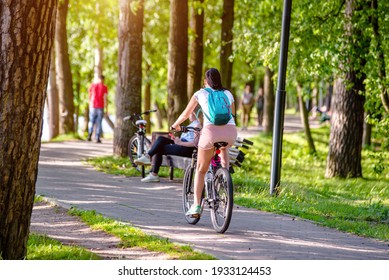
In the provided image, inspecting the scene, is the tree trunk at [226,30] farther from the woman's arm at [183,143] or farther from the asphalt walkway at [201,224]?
the woman's arm at [183,143]

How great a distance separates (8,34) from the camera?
7.18 m

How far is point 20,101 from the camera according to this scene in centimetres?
729

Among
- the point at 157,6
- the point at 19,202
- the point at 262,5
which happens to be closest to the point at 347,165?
the point at 262,5

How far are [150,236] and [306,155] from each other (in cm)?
1891

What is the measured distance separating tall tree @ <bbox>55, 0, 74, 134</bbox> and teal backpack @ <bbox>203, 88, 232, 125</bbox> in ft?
62.5

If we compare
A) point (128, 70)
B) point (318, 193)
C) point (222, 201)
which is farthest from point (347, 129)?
A: point (222, 201)

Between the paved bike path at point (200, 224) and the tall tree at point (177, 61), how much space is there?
3.88 meters

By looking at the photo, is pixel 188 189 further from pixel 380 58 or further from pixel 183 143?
pixel 380 58

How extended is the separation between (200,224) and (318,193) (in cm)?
625

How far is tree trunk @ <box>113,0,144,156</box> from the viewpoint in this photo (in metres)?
18.7

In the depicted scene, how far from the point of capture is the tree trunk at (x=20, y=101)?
7.20 m

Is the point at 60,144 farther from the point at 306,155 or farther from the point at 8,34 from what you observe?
the point at 8,34

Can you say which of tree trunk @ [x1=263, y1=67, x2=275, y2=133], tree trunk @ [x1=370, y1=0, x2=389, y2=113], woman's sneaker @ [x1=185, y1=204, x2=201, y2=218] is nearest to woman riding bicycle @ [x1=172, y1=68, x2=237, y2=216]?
woman's sneaker @ [x1=185, y1=204, x2=201, y2=218]

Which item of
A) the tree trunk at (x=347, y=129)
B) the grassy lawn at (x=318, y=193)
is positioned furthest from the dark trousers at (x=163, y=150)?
the tree trunk at (x=347, y=129)
